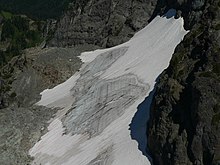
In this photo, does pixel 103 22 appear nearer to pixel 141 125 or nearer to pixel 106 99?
pixel 106 99

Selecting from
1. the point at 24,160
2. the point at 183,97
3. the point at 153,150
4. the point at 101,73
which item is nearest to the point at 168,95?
the point at 183,97

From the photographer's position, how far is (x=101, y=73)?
6097cm

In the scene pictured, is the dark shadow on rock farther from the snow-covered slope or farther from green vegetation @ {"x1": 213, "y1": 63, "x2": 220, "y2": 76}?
green vegetation @ {"x1": 213, "y1": 63, "x2": 220, "y2": 76}

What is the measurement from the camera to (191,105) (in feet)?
113

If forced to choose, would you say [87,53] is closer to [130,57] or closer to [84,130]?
[130,57]

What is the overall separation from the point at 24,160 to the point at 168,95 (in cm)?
1504

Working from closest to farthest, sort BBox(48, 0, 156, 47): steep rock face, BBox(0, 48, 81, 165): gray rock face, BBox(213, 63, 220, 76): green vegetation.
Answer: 1. BBox(213, 63, 220, 76): green vegetation
2. BBox(0, 48, 81, 165): gray rock face
3. BBox(48, 0, 156, 47): steep rock face

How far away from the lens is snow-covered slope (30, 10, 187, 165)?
1671 inches

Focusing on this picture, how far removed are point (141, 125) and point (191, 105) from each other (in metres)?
9.53

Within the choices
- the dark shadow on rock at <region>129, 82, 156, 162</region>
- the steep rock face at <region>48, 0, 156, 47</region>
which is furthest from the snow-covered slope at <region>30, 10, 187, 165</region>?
the steep rock face at <region>48, 0, 156, 47</region>

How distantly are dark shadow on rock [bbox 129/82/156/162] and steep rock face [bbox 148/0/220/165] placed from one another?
1445 millimetres

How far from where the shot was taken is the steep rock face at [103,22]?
75.1 metres

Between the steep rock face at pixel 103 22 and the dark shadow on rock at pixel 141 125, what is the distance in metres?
25.7

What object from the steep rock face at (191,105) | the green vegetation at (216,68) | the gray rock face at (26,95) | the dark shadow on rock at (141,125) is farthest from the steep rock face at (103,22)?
the green vegetation at (216,68)
